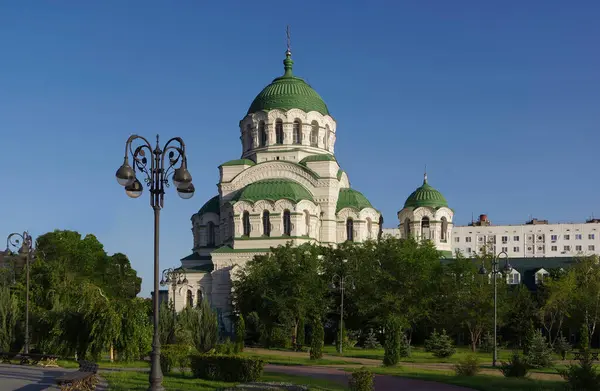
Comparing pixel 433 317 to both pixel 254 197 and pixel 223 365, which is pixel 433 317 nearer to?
pixel 254 197

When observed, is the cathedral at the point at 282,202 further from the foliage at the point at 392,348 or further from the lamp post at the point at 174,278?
the foliage at the point at 392,348

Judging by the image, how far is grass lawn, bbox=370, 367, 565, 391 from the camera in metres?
21.5

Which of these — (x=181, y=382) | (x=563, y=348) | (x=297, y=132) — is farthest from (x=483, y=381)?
(x=297, y=132)

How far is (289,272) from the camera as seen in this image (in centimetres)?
4591

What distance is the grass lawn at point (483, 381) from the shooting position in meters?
21.5

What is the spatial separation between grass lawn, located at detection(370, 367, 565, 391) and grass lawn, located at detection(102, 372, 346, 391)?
162 inches

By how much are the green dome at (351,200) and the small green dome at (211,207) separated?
1069 cm

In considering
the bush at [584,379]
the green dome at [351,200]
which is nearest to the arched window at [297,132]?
the green dome at [351,200]

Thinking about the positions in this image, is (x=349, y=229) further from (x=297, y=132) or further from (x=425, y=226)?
(x=297, y=132)

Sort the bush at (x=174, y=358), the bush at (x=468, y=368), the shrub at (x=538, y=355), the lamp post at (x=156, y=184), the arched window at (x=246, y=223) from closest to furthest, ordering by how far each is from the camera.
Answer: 1. the lamp post at (x=156, y=184)
2. the bush at (x=174, y=358)
3. the bush at (x=468, y=368)
4. the shrub at (x=538, y=355)
5. the arched window at (x=246, y=223)

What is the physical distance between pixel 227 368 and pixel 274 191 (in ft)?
109

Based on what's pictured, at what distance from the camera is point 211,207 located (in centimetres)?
6222

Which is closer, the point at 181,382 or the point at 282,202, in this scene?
the point at 181,382

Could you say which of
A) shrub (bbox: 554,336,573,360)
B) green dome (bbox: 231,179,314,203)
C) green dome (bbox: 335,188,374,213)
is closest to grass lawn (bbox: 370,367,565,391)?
shrub (bbox: 554,336,573,360)
